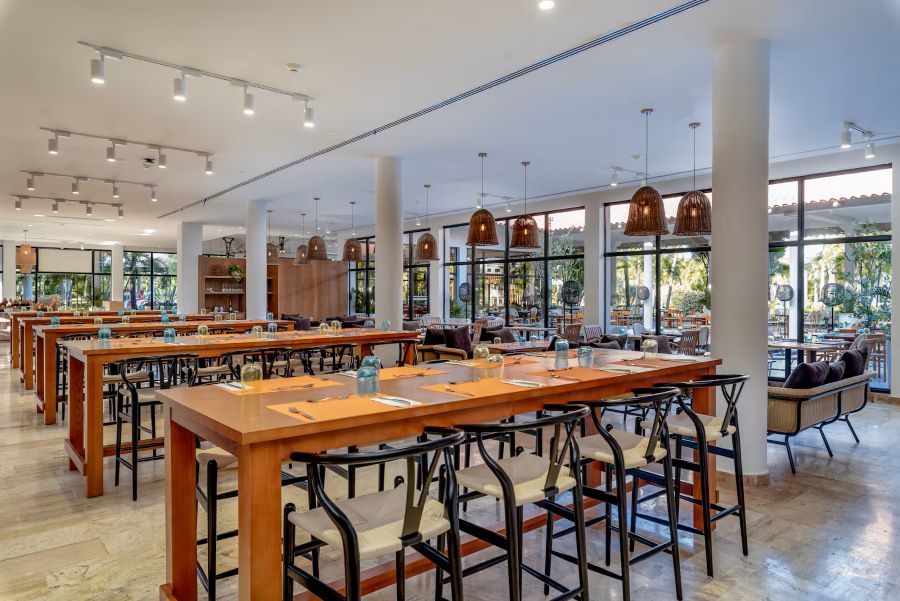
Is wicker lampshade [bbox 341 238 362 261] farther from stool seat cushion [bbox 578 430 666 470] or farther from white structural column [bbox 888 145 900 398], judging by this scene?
white structural column [bbox 888 145 900 398]

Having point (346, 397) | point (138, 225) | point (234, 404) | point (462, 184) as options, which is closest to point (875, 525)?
point (346, 397)

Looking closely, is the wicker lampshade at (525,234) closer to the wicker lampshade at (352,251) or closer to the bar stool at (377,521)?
the wicker lampshade at (352,251)

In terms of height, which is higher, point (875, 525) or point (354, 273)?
point (354, 273)

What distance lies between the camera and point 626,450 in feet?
9.11

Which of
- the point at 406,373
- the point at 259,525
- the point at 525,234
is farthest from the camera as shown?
the point at 525,234

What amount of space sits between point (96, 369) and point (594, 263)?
8.55 metres

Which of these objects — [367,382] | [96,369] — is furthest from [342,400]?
[96,369]

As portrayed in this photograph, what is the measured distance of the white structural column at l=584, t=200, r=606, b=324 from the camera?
1059 centimetres

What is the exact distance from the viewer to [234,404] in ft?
7.61

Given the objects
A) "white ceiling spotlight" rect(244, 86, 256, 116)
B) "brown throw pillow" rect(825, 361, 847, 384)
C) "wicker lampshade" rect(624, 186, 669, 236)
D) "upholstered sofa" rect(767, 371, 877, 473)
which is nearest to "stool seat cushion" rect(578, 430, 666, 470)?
"upholstered sofa" rect(767, 371, 877, 473)

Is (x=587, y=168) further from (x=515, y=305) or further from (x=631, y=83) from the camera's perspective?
(x=515, y=305)

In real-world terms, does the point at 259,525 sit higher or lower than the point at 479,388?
lower

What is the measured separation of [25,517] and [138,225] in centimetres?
1357

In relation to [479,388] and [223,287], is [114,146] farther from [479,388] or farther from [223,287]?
[223,287]
